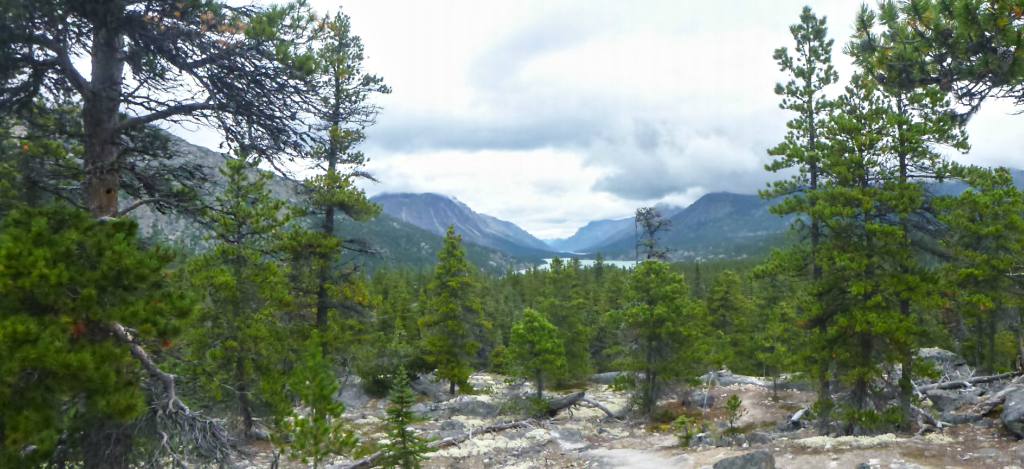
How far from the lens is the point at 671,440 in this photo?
22594mm

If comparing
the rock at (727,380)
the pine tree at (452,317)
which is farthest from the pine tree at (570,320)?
the rock at (727,380)

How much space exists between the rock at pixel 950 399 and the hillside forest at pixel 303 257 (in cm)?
298

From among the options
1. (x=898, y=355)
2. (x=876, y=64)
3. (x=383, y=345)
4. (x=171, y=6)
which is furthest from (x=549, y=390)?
(x=171, y=6)

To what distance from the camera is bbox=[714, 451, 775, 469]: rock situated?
42.9 ft

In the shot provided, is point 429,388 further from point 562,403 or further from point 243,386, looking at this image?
point 243,386

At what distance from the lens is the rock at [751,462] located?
42.9ft

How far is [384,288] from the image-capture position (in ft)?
223

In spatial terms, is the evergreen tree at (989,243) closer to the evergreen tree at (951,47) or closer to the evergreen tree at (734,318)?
the evergreen tree at (951,47)

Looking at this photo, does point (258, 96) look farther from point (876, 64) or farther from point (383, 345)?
point (383, 345)

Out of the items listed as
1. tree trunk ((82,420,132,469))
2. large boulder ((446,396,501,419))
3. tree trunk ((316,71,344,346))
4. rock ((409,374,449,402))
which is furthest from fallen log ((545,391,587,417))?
tree trunk ((82,420,132,469))

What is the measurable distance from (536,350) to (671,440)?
9.98 meters

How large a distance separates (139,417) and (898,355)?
64.1 feet

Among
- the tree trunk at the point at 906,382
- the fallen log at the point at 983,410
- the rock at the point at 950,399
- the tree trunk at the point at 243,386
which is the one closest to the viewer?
the tree trunk at the point at 906,382

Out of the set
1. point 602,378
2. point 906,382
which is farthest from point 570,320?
point 906,382
